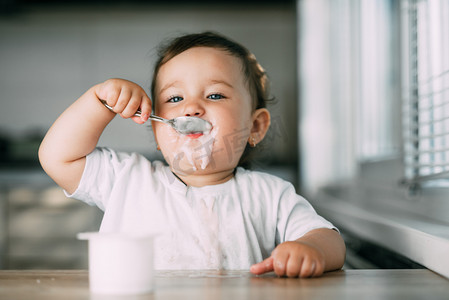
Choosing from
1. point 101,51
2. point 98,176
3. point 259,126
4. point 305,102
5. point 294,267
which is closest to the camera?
point 294,267

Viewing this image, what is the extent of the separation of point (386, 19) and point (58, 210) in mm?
2150

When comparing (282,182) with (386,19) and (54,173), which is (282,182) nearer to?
(54,173)

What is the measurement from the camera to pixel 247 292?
57 centimetres

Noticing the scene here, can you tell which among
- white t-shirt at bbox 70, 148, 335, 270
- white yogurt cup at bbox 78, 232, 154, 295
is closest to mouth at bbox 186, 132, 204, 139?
white t-shirt at bbox 70, 148, 335, 270

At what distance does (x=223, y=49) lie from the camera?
3.38ft

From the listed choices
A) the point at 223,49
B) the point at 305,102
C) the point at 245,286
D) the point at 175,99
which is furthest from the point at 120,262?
the point at 305,102

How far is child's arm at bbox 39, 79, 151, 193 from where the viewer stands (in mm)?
856

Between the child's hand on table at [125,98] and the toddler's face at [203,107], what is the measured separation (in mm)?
95

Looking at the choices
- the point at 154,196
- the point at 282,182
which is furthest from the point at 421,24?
the point at 154,196

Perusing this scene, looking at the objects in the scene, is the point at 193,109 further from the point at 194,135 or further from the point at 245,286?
the point at 245,286

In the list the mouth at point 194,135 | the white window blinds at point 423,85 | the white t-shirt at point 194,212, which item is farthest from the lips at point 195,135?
the white window blinds at point 423,85

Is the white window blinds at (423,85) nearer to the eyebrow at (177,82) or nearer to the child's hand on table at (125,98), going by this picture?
the eyebrow at (177,82)

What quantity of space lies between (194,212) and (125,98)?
0.83 feet

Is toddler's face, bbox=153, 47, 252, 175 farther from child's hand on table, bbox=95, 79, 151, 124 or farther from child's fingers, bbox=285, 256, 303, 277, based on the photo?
child's fingers, bbox=285, 256, 303, 277
